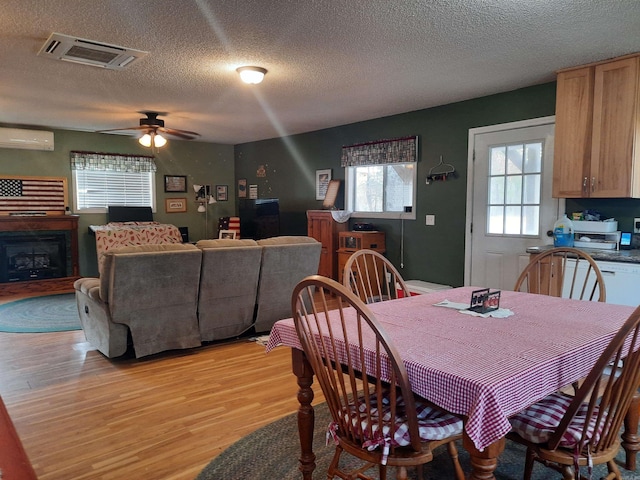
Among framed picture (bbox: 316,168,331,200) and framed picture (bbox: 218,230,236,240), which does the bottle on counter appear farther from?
framed picture (bbox: 218,230,236,240)

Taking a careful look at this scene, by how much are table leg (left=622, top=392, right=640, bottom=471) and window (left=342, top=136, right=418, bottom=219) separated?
3.74 metres

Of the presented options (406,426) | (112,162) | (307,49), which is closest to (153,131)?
(112,162)

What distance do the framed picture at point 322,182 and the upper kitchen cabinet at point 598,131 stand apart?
3448 millimetres

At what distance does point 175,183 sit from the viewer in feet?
26.7

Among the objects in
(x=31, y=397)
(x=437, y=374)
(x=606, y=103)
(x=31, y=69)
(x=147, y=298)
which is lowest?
(x=31, y=397)

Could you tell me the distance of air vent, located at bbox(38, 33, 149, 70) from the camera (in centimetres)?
314

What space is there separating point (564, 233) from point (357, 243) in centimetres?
257

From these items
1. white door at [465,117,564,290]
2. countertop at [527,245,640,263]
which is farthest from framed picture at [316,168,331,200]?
countertop at [527,245,640,263]

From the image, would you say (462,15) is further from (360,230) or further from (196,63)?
(360,230)

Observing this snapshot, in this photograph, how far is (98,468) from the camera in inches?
85.7

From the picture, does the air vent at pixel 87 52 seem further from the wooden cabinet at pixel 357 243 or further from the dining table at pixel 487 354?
the wooden cabinet at pixel 357 243

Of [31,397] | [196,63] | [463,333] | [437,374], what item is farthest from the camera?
[196,63]

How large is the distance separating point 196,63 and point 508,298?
9.49 ft

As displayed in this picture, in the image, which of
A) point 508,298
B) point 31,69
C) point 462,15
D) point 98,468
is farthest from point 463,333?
point 31,69
